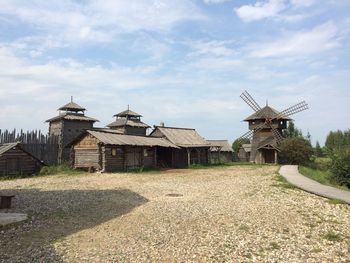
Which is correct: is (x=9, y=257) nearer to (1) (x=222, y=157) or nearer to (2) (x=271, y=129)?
(2) (x=271, y=129)

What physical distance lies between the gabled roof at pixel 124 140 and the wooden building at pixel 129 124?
20044mm

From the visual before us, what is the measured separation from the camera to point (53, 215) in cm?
1306

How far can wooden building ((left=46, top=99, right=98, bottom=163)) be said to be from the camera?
162 ft

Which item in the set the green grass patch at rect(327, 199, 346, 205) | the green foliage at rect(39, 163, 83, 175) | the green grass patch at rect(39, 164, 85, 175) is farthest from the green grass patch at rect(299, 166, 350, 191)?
the green foliage at rect(39, 163, 83, 175)

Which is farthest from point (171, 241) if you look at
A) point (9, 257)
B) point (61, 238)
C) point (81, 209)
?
point (81, 209)

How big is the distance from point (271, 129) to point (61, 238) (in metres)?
47.3

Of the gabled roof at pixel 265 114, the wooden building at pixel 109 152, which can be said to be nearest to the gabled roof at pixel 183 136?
the wooden building at pixel 109 152

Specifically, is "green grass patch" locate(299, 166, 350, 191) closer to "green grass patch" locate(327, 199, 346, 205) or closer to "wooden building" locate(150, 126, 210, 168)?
"green grass patch" locate(327, 199, 346, 205)

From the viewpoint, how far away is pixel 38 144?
36.9 meters

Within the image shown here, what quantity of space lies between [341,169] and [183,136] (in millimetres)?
22062

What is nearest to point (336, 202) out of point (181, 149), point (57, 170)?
point (57, 170)

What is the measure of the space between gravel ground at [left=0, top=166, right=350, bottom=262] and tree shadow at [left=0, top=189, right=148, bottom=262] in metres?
0.03

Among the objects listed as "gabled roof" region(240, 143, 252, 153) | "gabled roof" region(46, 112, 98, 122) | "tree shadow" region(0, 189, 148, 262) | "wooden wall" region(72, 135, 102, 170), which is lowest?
"tree shadow" region(0, 189, 148, 262)

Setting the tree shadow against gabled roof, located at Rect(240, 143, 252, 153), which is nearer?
the tree shadow
